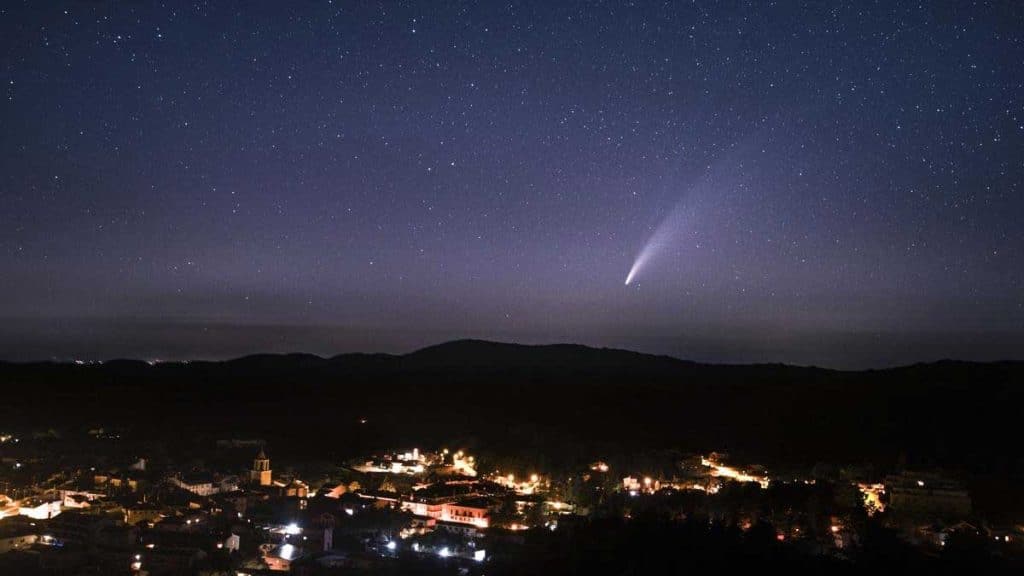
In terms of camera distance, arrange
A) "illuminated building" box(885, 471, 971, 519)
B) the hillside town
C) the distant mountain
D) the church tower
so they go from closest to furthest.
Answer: the hillside town
"illuminated building" box(885, 471, 971, 519)
the church tower
the distant mountain

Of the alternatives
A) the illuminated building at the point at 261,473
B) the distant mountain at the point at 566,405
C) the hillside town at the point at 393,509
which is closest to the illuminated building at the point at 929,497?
the hillside town at the point at 393,509

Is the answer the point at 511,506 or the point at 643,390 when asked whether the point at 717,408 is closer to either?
the point at 643,390

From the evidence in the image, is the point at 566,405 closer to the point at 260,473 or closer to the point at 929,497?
the point at 260,473

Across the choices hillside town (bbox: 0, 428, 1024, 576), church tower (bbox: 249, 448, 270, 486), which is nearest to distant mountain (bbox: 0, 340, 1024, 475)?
hillside town (bbox: 0, 428, 1024, 576)

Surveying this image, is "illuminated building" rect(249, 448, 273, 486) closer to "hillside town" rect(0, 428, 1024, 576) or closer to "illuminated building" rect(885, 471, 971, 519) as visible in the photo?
"hillside town" rect(0, 428, 1024, 576)

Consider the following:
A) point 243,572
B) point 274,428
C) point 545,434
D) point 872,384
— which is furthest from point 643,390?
point 243,572

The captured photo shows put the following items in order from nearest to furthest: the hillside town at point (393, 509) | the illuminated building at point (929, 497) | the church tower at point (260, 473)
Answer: the hillside town at point (393, 509), the illuminated building at point (929, 497), the church tower at point (260, 473)

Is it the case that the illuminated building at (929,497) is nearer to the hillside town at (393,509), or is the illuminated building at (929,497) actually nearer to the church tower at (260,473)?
the hillside town at (393,509)

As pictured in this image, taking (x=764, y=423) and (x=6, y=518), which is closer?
(x=6, y=518)

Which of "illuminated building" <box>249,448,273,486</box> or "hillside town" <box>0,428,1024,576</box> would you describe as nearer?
"hillside town" <box>0,428,1024,576</box>
